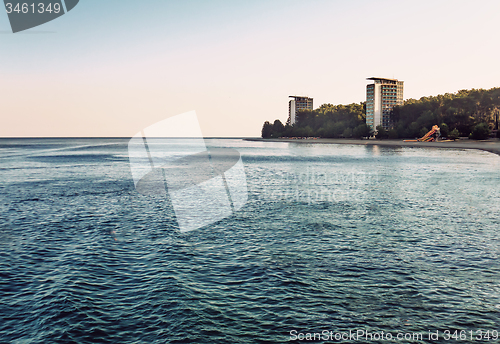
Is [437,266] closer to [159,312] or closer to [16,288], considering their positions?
[159,312]

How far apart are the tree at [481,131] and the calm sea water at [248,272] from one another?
4677 inches

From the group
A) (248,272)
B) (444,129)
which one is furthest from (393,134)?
(248,272)

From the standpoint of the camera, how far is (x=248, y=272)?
14414 mm

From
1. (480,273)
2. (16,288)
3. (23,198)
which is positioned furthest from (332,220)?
(23,198)

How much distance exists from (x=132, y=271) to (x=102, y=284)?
143 centimetres

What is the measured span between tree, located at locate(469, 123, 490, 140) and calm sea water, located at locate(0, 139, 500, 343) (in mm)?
118795

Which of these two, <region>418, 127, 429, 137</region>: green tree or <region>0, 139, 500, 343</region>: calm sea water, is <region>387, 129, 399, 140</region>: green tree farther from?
<region>0, 139, 500, 343</region>: calm sea water

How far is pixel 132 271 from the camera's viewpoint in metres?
14.7

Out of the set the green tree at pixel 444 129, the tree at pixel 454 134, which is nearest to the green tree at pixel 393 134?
the green tree at pixel 444 129

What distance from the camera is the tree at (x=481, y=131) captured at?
128125mm

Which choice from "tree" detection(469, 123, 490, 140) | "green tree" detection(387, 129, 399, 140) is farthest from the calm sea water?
"green tree" detection(387, 129, 399, 140)

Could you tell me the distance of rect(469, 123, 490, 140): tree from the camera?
128 meters

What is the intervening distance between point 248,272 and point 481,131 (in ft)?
459

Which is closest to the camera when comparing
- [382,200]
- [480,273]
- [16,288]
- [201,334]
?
[201,334]
